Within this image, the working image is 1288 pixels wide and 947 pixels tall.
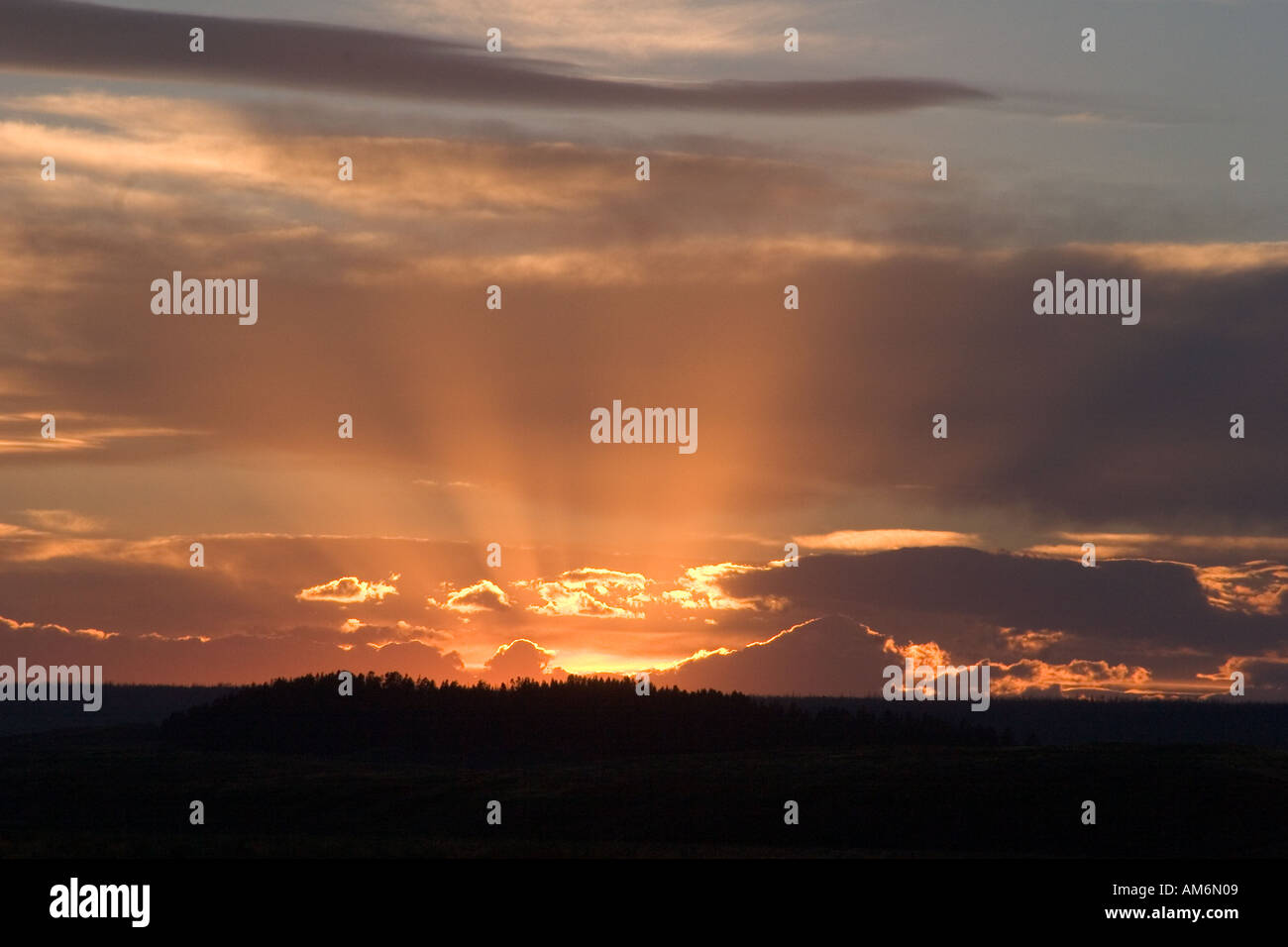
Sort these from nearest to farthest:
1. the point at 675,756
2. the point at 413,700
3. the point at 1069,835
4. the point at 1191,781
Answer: the point at 1069,835, the point at 1191,781, the point at 675,756, the point at 413,700

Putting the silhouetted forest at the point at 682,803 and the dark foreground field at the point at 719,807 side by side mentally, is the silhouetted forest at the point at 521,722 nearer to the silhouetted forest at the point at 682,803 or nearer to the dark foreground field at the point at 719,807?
the silhouetted forest at the point at 682,803

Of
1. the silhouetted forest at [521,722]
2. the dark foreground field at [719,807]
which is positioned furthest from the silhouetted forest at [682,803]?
the silhouetted forest at [521,722]

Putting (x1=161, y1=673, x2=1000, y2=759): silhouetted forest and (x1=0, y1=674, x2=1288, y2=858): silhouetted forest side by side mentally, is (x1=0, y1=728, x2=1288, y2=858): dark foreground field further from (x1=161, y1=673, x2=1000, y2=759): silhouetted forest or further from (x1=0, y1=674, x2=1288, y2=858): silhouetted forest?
(x1=161, y1=673, x2=1000, y2=759): silhouetted forest

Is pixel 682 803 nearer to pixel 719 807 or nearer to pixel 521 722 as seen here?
pixel 719 807

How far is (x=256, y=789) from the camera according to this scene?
9362cm

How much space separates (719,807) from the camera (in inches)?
3086

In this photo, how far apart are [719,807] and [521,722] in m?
76.4

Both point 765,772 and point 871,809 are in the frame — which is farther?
point 765,772

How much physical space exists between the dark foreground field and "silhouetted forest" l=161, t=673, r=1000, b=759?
1493 inches

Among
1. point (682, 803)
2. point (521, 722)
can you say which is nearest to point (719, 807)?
point (682, 803)

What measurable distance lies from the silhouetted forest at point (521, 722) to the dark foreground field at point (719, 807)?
37922 millimetres
